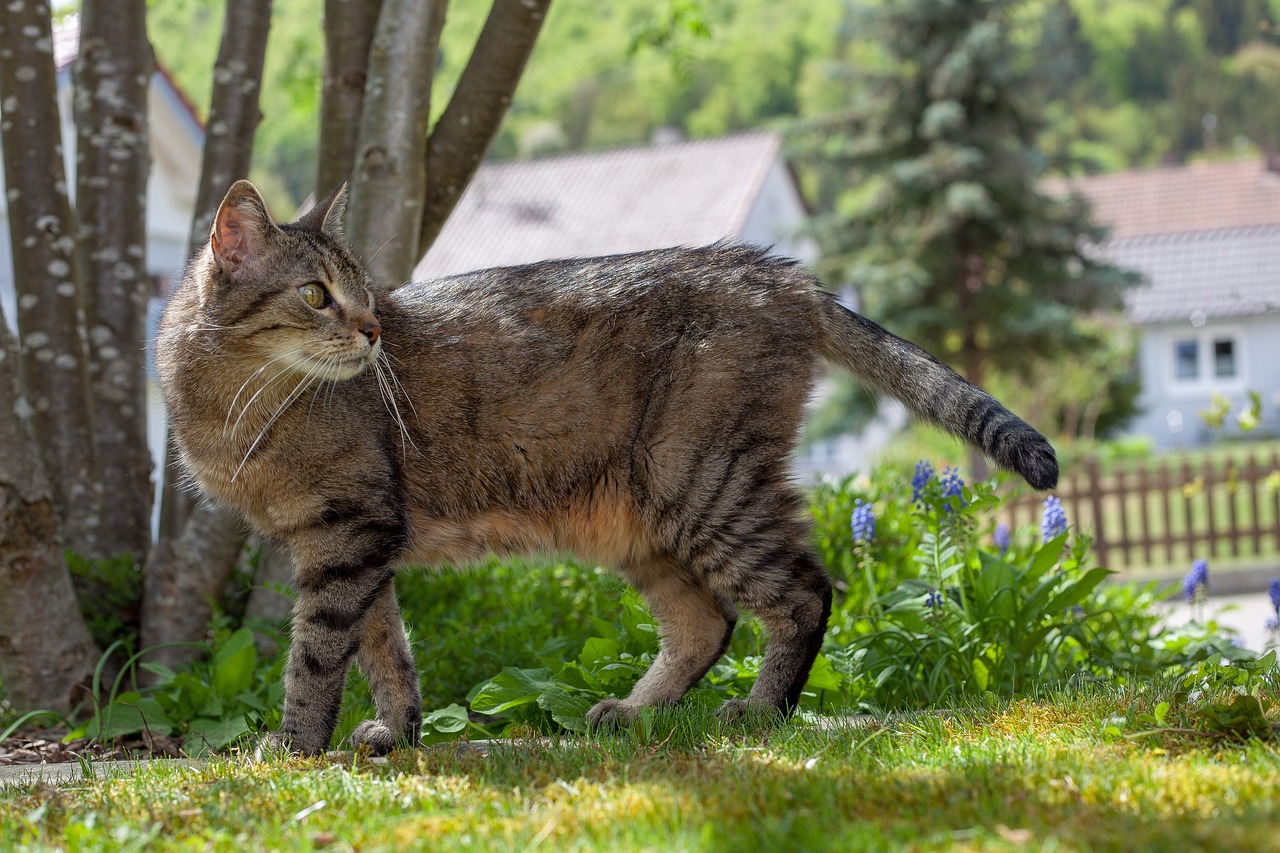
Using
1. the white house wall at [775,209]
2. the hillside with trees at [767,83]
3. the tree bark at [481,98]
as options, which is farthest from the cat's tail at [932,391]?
the hillside with trees at [767,83]

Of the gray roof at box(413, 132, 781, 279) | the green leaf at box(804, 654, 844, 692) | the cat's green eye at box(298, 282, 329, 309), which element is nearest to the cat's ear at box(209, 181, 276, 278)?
the cat's green eye at box(298, 282, 329, 309)

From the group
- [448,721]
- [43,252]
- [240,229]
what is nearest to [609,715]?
[448,721]

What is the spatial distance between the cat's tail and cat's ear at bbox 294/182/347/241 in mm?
1729

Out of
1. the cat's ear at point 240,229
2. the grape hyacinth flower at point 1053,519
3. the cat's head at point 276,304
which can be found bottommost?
the grape hyacinth flower at point 1053,519

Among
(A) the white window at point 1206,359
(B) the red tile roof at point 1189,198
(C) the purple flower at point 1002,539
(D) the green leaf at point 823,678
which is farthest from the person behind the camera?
(B) the red tile roof at point 1189,198

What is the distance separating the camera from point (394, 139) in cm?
508

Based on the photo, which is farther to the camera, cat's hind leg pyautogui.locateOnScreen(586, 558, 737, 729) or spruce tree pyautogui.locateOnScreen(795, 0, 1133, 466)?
spruce tree pyautogui.locateOnScreen(795, 0, 1133, 466)

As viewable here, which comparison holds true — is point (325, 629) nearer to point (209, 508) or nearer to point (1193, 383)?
point (209, 508)

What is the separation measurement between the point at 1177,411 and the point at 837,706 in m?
32.9

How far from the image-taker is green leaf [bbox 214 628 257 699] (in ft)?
14.6

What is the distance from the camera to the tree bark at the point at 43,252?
5.23 meters

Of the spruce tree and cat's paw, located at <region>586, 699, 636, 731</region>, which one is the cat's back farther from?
the spruce tree

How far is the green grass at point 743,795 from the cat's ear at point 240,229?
1537 millimetres

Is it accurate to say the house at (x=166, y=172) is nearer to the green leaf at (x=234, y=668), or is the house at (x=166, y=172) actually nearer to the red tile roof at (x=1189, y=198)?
the green leaf at (x=234, y=668)
